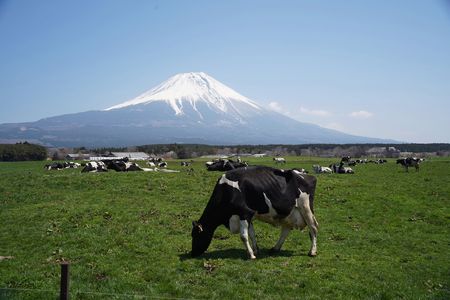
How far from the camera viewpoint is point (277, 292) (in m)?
9.69

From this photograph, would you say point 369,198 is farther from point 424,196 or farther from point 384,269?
point 384,269

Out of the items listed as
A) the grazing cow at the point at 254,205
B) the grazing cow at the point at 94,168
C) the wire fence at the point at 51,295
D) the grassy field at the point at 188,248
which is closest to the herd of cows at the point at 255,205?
the grazing cow at the point at 254,205

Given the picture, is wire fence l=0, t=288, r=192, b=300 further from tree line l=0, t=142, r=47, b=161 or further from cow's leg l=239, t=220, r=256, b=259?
tree line l=0, t=142, r=47, b=161

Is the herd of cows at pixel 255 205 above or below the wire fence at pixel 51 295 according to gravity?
above

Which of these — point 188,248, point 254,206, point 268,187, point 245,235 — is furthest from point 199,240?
point 268,187

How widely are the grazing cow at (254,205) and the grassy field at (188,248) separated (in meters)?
0.69

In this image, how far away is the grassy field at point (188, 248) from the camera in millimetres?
9992

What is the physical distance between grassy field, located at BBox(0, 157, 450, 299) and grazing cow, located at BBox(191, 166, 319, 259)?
0.69 metres

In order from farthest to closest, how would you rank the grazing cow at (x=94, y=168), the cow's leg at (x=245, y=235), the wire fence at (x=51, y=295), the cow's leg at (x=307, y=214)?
the grazing cow at (x=94, y=168)
the cow's leg at (x=307, y=214)
the cow's leg at (x=245, y=235)
the wire fence at (x=51, y=295)

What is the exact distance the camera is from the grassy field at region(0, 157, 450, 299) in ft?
32.8

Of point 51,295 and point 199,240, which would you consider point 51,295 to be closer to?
point 51,295

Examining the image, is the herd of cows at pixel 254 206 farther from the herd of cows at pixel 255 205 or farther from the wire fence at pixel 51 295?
the wire fence at pixel 51 295

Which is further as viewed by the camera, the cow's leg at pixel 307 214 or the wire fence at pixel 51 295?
the cow's leg at pixel 307 214

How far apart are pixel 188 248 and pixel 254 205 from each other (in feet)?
8.28
